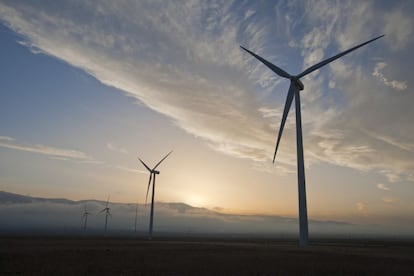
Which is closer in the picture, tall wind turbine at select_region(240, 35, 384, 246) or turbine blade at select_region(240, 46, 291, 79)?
tall wind turbine at select_region(240, 35, 384, 246)

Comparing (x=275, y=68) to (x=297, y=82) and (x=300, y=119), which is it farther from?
(x=300, y=119)

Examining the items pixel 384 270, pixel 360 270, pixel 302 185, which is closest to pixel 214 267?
pixel 360 270

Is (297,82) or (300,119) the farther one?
(297,82)

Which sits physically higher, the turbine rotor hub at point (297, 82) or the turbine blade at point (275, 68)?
the turbine blade at point (275, 68)

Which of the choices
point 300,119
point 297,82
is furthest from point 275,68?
point 300,119

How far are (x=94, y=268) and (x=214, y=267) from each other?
11.8 meters

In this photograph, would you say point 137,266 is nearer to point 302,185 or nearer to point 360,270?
point 360,270

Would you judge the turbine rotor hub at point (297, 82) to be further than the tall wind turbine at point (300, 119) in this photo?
Yes

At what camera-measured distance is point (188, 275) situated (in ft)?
97.2

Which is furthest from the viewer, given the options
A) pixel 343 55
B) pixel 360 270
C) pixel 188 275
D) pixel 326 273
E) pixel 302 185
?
pixel 343 55

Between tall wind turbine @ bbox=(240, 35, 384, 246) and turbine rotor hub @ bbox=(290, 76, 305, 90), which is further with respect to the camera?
turbine rotor hub @ bbox=(290, 76, 305, 90)

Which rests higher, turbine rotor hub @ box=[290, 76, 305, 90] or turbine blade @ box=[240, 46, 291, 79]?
turbine blade @ box=[240, 46, 291, 79]

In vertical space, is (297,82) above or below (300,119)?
above

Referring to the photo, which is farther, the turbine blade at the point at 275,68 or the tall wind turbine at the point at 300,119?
the turbine blade at the point at 275,68
